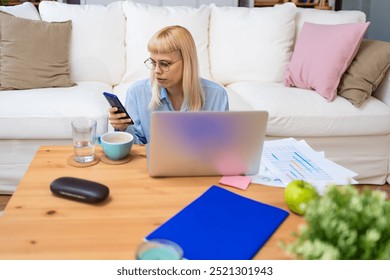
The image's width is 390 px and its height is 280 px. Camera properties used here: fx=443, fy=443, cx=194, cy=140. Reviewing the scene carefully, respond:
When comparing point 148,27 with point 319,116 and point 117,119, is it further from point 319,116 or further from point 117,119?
point 117,119

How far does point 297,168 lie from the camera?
1300 millimetres

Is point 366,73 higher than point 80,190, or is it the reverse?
point 80,190

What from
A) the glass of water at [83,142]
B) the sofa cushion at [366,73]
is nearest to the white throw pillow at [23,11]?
the glass of water at [83,142]

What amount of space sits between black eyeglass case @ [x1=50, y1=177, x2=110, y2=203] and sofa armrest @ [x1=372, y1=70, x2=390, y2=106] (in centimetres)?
210

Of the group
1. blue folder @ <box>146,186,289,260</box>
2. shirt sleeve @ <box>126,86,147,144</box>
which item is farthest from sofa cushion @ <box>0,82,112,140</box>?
blue folder @ <box>146,186,289,260</box>

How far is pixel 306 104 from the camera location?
2531mm

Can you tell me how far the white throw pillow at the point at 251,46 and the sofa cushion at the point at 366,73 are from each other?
19.6 inches

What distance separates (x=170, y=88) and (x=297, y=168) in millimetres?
668

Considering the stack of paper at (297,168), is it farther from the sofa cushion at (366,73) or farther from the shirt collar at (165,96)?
the sofa cushion at (366,73)

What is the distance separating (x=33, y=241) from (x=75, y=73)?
6.85 feet

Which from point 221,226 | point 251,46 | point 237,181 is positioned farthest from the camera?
point 251,46

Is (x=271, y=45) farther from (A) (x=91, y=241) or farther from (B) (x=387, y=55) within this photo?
(A) (x=91, y=241)

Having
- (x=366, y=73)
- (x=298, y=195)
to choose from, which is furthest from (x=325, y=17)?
(x=298, y=195)
